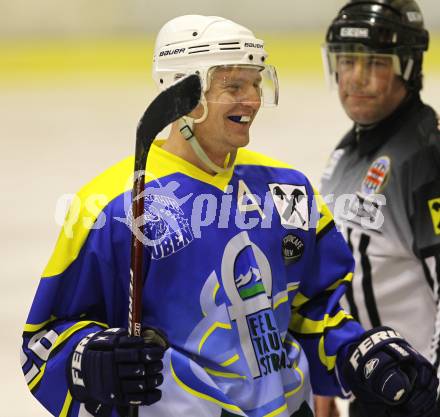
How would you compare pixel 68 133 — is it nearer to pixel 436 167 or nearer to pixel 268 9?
pixel 268 9

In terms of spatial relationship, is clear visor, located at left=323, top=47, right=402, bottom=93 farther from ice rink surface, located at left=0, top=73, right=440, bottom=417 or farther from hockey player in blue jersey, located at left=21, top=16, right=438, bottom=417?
ice rink surface, located at left=0, top=73, right=440, bottom=417

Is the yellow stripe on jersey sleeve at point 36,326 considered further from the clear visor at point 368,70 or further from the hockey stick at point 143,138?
the clear visor at point 368,70

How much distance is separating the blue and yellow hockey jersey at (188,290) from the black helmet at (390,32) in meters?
1.03

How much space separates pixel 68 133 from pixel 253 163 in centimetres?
454

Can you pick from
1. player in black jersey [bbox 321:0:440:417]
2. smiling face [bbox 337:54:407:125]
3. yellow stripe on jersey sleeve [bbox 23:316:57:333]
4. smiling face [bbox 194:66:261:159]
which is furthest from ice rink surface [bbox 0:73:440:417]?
smiling face [bbox 194:66:261:159]

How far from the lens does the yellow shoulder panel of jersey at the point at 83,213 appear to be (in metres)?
2.40

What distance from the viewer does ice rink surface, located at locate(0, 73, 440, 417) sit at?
516cm

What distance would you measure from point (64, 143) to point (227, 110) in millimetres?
4492

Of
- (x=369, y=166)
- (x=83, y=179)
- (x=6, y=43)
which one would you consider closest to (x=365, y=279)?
(x=369, y=166)

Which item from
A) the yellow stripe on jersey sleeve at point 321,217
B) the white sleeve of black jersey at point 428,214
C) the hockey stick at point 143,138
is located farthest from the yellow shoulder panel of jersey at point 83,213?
the white sleeve of black jersey at point 428,214

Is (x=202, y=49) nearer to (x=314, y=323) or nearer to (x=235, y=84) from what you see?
(x=235, y=84)

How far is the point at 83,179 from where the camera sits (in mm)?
6191

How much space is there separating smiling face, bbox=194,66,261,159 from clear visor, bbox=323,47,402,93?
3.32 ft

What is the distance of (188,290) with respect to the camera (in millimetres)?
2430
